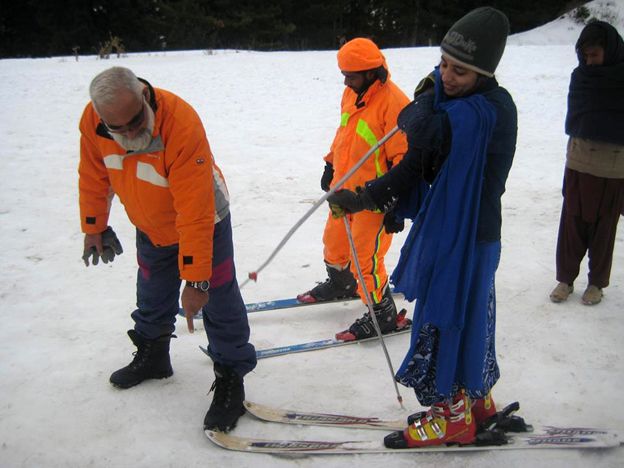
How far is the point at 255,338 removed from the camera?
351 cm

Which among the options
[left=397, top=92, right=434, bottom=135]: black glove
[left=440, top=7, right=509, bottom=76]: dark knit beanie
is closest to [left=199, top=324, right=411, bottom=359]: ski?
[left=397, top=92, right=434, bottom=135]: black glove

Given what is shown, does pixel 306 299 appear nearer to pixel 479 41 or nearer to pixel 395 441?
pixel 395 441

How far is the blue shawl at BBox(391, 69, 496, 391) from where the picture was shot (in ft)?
6.23

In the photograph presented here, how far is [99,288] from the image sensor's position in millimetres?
4062

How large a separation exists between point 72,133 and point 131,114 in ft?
23.0

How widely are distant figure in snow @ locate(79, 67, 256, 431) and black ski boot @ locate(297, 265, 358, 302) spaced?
119cm

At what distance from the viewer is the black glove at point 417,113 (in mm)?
1973

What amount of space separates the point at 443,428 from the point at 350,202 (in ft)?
3.72

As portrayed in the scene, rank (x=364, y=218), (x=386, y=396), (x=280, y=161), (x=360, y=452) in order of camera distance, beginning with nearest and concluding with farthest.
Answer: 1. (x=360, y=452)
2. (x=386, y=396)
3. (x=364, y=218)
4. (x=280, y=161)

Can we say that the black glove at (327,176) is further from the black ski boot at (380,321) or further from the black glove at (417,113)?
the black glove at (417,113)

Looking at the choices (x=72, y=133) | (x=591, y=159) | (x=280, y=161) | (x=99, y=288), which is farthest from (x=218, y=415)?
(x=72, y=133)

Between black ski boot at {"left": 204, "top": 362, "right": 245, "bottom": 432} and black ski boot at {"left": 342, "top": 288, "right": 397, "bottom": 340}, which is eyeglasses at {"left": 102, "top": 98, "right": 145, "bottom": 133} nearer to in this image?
black ski boot at {"left": 204, "top": 362, "right": 245, "bottom": 432}

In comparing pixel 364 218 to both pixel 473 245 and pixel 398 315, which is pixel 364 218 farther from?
pixel 473 245

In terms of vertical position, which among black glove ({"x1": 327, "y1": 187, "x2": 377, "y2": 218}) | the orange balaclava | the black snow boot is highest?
the orange balaclava
